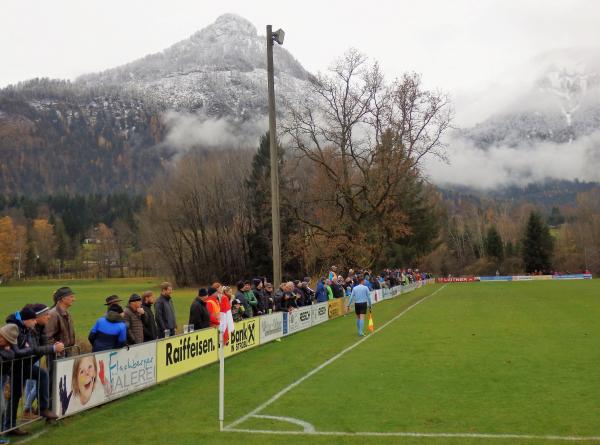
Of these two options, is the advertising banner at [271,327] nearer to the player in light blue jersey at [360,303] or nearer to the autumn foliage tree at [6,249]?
the player in light blue jersey at [360,303]

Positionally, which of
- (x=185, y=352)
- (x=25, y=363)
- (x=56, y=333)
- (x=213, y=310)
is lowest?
(x=185, y=352)

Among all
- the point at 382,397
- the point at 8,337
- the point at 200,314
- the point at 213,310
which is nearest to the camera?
the point at 8,337

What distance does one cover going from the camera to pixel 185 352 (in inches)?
540

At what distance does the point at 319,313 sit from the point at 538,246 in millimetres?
88138

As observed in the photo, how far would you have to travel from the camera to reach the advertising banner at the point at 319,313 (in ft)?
83.4

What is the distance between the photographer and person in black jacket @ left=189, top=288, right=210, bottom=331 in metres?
15.0

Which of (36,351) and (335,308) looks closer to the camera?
(36,351)

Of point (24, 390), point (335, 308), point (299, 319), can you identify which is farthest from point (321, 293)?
point (24, 390)

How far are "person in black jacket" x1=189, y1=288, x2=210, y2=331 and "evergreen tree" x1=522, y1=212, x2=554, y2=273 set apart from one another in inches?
3911

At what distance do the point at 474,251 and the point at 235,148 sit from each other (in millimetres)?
65210

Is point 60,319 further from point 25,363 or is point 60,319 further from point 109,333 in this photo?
point 25,363

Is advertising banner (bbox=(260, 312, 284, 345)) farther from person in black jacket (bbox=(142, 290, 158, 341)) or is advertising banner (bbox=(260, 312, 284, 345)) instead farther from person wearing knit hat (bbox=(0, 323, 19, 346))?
person wearing knit hat (bbox=(0, 323, 19, 346))

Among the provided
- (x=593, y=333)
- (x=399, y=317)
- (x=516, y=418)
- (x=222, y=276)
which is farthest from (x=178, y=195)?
(x=516, y=418)

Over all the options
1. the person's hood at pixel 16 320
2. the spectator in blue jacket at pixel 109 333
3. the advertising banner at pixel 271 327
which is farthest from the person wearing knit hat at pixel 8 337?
the advertising banner at pixel 271 327
